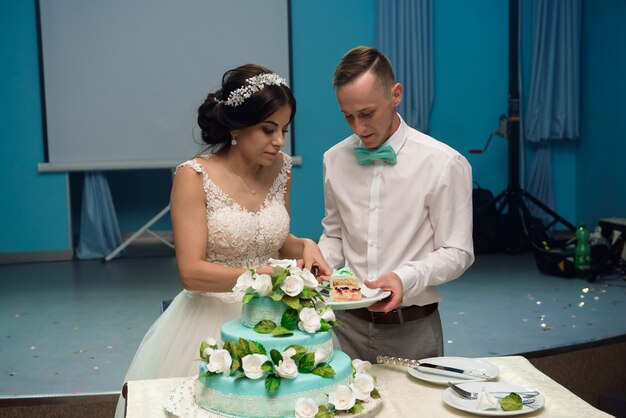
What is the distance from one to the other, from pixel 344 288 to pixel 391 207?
1.43ft

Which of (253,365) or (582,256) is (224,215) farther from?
(582,256)

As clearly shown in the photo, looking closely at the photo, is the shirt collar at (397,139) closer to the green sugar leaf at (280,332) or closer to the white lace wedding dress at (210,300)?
the white lace wedding dress at (210,300)

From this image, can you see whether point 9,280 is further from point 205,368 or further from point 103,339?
point 205,368

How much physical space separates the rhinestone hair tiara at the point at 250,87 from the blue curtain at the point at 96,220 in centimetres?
570

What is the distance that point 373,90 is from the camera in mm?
2289

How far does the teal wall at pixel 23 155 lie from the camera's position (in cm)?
775

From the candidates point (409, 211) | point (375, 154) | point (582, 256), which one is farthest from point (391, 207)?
point (582, 256)

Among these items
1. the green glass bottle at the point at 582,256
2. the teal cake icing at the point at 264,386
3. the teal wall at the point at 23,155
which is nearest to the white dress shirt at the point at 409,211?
the teal cake icing at the point at 264,386

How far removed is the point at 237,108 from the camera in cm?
255

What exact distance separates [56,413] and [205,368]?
188cm

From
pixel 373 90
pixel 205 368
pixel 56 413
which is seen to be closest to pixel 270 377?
pixel 205 368

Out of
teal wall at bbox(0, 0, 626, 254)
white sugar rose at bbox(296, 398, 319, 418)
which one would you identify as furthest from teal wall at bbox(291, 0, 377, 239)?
white sugar rose at bbox(296, 398, 319, 418)

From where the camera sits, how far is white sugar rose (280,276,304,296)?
70.2 inches

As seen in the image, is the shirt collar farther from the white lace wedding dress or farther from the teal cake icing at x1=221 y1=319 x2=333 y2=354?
the teal cake icing at x1=221 y1=319 x2=333 y2=354
